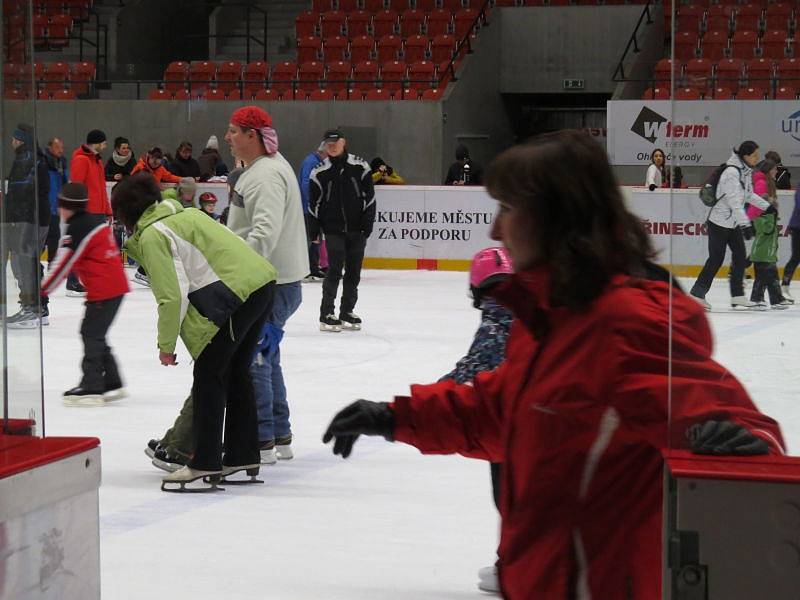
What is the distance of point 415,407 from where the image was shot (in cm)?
201

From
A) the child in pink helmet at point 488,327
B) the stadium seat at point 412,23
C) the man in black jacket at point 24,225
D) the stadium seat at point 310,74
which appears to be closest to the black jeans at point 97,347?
the child in pink helmet at point 488,327

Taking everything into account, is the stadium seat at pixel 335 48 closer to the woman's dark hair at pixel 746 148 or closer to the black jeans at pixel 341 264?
the black jeans at pixel 341 264

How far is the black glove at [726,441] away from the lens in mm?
1777

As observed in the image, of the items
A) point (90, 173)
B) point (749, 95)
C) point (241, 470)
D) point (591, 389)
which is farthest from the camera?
point (90, 173)

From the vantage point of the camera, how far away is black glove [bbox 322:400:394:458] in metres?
1.99

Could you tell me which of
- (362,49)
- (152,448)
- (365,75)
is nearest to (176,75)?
(362,49)

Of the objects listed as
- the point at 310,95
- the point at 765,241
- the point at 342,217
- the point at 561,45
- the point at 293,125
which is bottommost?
the point at 342,217

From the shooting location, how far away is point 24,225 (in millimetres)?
2289

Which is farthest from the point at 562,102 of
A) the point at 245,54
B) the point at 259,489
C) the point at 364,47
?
the point at 259,489

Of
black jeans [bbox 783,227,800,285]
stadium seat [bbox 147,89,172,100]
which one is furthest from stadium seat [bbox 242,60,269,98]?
black jeans [bbox 783,227,800,285]

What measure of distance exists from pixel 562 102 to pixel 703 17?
2104cm

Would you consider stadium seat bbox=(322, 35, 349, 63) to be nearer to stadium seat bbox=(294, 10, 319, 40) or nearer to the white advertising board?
stadium seat bbox=(294, 10, 319, 40)

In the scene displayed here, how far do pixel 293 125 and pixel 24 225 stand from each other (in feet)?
59.7

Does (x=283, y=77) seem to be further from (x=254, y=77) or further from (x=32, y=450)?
(x=32, y=450)
